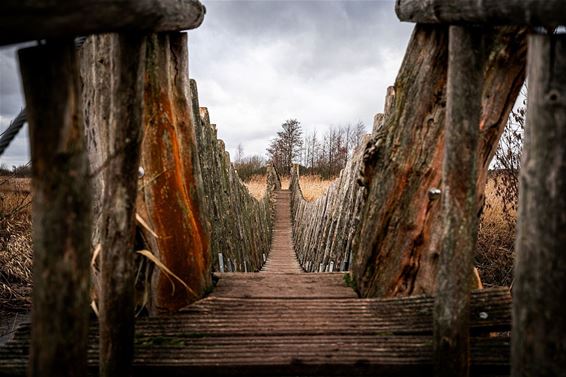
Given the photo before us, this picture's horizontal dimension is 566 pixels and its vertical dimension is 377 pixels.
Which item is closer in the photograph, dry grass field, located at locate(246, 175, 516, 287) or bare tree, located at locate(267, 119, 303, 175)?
dry grass field, located at locate(246, 175, 516, 287)

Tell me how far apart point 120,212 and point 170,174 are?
0.75m

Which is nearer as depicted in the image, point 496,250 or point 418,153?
point 418,153

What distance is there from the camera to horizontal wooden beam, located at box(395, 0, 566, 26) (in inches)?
48.7

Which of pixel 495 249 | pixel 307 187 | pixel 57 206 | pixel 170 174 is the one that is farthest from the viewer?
pixel 307 187

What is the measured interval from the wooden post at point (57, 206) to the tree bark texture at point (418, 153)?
198 centimetres

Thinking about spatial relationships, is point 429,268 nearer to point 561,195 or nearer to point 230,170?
point 561,195

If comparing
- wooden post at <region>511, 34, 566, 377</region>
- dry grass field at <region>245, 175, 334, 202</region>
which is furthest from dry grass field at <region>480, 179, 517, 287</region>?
dry grass field at <region>245, 175, 334, 202</region>

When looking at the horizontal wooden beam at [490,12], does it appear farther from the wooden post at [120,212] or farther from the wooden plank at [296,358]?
the wooden plank at [296,358]

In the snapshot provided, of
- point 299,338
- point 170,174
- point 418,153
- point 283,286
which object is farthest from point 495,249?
point 170,174

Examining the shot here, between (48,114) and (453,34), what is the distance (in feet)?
5.27

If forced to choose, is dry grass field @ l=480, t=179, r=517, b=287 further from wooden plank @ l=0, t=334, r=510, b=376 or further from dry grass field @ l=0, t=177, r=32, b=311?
dry grass field @ l=0, t=177, r=32, b=311

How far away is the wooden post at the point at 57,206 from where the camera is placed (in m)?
1.17

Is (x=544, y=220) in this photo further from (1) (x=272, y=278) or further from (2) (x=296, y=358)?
(1) (x=272, y=278)

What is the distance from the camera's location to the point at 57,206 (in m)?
1.21
